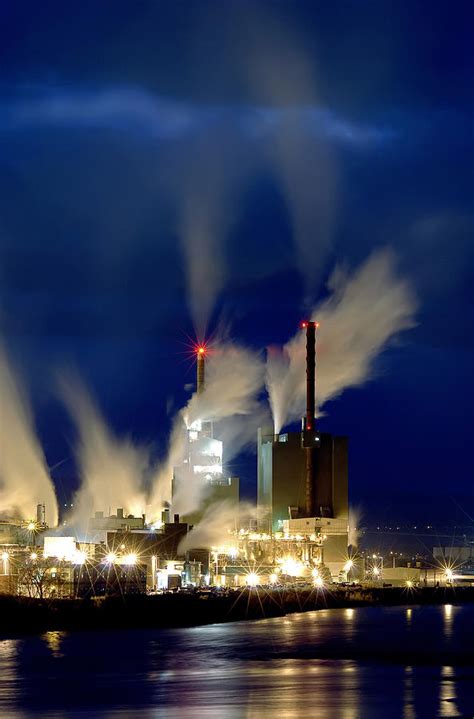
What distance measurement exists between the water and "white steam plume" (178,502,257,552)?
18.0 metres

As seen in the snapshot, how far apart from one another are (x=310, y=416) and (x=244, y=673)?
4709 cm

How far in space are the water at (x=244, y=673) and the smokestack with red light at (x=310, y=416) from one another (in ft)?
84.9

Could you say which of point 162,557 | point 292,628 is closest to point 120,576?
point 162,557

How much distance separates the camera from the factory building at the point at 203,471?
288ft

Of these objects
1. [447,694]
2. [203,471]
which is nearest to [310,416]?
[203,471]

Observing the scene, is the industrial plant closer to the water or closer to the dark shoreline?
the dark shoreline

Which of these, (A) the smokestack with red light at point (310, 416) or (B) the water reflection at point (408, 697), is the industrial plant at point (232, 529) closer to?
(A) the smokestack with red light at point (310, 416)

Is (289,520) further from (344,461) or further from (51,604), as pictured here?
(51,604)

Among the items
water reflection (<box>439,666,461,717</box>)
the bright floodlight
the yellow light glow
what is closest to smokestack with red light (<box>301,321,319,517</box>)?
the yellow light glow

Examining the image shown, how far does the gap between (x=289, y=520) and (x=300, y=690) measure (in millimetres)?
49959

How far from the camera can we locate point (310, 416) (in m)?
87.2

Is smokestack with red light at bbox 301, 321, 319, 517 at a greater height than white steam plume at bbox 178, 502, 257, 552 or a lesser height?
greater

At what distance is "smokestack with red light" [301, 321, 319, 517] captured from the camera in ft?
285

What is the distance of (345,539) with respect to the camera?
8656cm
